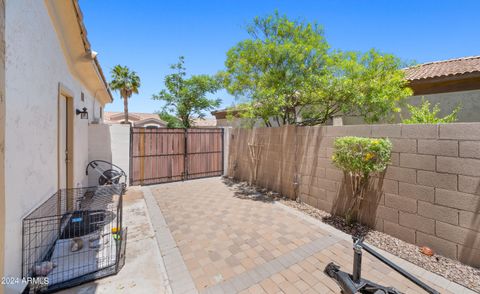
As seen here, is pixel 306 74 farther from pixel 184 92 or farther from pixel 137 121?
pixel 137 121

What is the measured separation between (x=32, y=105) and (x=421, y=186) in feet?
19.0

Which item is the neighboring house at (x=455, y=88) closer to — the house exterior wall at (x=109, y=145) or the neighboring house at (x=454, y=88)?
the neighboring house at (x=454, y=88)

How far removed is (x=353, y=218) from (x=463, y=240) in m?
1.64

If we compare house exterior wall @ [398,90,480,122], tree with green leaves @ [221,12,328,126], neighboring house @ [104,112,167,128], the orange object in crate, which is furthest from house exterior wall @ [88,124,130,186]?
neighboring house @ [104,112,167,128]

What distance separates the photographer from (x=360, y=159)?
Result: 3854 mm

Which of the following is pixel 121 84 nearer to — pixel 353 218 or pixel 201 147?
pixel 201 147

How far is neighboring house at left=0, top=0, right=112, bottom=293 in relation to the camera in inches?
82.4

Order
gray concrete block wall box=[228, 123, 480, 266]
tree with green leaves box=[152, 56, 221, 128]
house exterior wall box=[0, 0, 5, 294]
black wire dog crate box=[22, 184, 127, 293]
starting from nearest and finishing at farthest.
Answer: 1. house exterior wall box=[0, 0, 5, 294]
2. black wire dog crate box=[22, 184, 127, 293]
3. gray concrete block wall box=[228, 123, 480, 266]
4. tree with green leaves box=[152, 56, 221, 128]

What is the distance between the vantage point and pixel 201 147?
916 centimetres

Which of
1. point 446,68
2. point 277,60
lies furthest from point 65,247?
point 446,68

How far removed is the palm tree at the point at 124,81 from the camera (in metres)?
18.5

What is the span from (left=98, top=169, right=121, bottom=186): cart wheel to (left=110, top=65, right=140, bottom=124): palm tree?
14.4 meters

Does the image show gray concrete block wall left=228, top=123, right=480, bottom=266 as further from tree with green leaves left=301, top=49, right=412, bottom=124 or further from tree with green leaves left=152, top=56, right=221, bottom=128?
tree with green leaves left=152, top=56, right=221, bottom=128

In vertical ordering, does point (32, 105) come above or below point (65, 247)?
above
